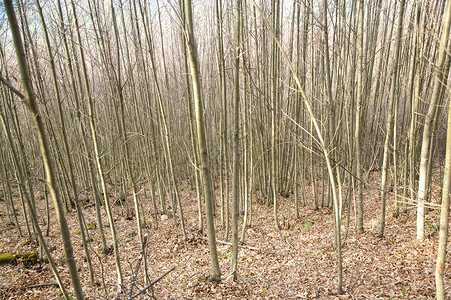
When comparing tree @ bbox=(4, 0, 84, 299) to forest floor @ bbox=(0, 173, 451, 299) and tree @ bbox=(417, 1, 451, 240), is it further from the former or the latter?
tree @ bbox=(417, 1, 451, 240)

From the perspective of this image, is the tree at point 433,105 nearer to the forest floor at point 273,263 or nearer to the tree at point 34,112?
the forest floor at point 273,263

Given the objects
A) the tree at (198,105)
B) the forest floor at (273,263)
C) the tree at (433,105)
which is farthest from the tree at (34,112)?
the tree at (433,105)

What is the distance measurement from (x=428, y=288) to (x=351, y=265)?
1.00 metres

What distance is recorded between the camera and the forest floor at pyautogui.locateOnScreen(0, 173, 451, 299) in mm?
3309

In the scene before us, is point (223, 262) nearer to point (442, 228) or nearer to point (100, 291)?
point (100, 291)

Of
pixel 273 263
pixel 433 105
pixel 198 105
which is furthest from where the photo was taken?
pixel 273 263

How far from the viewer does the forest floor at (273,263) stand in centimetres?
331

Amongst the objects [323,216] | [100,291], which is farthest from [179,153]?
[100,291]

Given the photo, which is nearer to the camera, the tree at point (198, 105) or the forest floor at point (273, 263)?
the tree at point (198, 105)

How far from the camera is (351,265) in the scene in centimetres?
387

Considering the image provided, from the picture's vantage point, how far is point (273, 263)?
443 centimetres

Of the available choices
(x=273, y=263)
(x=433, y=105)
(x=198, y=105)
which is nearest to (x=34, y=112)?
(x=198, y=105)

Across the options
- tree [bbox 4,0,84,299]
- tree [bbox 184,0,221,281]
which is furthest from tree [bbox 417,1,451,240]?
tree [bbox 4,0,84,299]

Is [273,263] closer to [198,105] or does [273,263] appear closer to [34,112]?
[198,105]
